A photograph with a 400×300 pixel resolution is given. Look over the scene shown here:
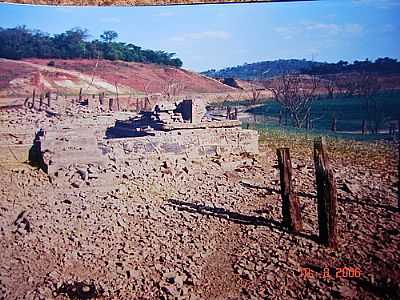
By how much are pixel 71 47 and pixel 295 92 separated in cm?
94

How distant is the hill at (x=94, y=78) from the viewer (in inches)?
60.4

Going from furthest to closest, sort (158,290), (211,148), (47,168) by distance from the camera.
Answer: (211,148) < (47,168) < (158,290)

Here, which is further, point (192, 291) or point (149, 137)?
point (149, 137)

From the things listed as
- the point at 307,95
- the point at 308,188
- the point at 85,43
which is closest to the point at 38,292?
the point at 85,43

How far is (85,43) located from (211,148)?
0.68 metres

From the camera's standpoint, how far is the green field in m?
1.45

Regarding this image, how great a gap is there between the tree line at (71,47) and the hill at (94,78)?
0.02 metres

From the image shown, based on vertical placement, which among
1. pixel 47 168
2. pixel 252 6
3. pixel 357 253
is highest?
pixel 252 6

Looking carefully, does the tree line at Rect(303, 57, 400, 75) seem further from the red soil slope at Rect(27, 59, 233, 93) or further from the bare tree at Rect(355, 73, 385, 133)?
the red soil slope at Rect(27, 59, 233, 93)

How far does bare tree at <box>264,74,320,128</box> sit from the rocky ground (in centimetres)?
12

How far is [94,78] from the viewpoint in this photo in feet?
5.16

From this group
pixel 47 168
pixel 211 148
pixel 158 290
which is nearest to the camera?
pixel 158 290

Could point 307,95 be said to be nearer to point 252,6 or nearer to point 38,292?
point 252,6

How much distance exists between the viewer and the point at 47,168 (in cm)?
151
